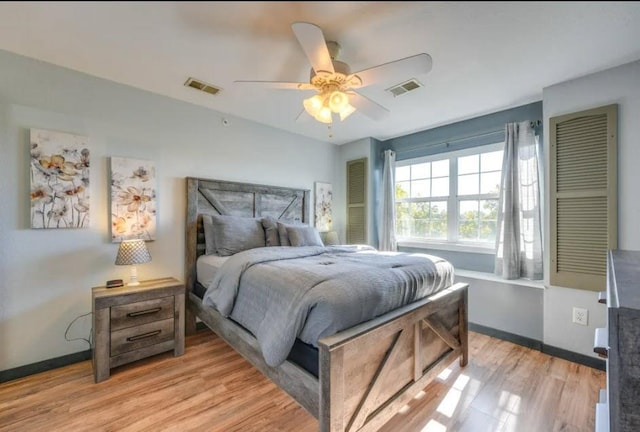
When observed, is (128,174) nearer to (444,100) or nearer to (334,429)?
(334,429)

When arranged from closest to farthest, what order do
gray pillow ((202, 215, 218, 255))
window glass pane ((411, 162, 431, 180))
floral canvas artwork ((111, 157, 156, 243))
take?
floral canvas artwork ((111, 157, 156, 243))
gray pillow ((202, 215, 218, 255))
window glass pane ((411, 162, 431, 180))

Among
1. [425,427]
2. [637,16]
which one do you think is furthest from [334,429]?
[637,16]

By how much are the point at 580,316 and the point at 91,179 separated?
4.34 meters

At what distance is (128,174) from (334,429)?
260 centimetres

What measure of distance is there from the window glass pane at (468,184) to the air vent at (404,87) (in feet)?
4.96

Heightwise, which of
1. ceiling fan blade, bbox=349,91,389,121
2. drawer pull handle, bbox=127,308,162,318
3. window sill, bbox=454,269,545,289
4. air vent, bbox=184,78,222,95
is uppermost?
air vent, bbox=184,78,222,95

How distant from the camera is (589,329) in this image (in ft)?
7.39

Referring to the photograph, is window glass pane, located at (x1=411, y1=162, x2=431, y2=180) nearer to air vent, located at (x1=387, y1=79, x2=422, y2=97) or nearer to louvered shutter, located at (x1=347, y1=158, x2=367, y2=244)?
louvered shutter, located at (x1=347, y1=158, x2=367, y2=244)

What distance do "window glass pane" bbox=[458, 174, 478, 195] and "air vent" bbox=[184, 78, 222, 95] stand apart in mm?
3020

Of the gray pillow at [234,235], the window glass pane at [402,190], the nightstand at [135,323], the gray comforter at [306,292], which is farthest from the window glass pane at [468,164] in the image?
the nightstand at [135,323]

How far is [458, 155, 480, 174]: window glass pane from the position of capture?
3.36 metres

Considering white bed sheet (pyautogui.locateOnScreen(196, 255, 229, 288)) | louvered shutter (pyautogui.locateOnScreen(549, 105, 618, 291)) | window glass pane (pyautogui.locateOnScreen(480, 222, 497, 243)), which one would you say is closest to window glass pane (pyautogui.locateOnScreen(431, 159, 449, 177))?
window glass pane (pyautogui.locateOnScreen(480, 222, 497, 243))

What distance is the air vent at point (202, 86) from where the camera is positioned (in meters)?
2.43

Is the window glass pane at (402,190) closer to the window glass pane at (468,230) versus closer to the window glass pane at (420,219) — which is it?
the window glass pane at (420,219)
